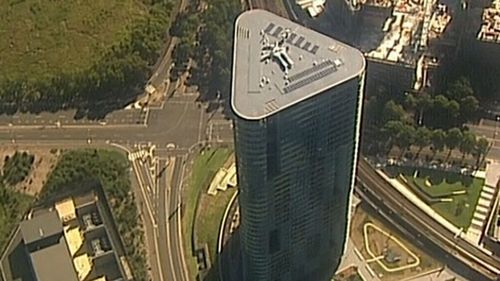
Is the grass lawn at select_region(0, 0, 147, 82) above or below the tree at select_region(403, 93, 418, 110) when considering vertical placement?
above

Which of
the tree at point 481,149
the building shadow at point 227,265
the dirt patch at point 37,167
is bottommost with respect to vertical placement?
the building shadow at point 227,265

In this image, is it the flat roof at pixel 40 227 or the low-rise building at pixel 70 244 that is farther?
the flat roof at pixel 40 227

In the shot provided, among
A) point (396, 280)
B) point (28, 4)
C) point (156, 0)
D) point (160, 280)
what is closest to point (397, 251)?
point (396, 280)

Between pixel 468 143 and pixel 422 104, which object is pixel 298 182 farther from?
pixel 422 104

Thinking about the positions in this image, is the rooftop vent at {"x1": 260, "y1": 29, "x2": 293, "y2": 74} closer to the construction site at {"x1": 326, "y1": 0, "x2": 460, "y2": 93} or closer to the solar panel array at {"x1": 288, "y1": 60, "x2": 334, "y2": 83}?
the solar panel array at {"x1": 288, "y1": 60, "x2": 334, "y2": 83}

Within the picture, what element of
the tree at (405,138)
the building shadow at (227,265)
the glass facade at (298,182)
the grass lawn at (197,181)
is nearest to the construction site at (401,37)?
the tree at (405,138)

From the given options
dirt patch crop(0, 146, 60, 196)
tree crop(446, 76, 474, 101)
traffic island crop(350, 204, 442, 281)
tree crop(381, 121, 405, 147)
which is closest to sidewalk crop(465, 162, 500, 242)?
traffic island crop(350, 204, 442, 281)

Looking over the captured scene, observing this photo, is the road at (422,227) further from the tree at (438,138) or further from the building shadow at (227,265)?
the building shadow at (227,265)
